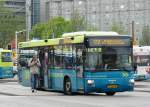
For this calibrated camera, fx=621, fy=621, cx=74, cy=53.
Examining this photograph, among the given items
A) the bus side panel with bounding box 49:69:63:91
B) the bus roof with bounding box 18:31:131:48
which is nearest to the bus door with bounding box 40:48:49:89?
the bus roof with bounding box 18:31:131:48

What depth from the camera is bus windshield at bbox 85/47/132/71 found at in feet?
80.6

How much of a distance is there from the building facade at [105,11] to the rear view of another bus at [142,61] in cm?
7464

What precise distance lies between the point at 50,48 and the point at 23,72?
4.24 m

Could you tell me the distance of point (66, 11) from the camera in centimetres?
13275

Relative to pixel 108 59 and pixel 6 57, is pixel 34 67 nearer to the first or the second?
pixel 108 59

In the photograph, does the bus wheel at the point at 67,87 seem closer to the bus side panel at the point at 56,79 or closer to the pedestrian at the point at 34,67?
the bus side panel at the point at 56,79

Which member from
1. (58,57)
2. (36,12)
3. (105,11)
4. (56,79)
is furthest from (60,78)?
(36,12)

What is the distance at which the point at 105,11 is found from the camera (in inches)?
5059

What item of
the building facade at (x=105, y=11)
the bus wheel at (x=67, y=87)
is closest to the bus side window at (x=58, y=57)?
the bus wheel at (x=67, y=87)

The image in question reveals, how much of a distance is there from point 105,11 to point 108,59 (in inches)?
4108

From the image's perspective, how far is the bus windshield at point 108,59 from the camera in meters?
24.6

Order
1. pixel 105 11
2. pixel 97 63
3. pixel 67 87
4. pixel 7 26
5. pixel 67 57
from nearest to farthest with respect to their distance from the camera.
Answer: pixel 97 63, pixel 67 57, pixel 67 87, pixel 7 26, pixel 105 11

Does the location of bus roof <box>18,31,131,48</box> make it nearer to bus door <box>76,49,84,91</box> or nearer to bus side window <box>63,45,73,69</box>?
bus side window <box>63,45,73,69</box>

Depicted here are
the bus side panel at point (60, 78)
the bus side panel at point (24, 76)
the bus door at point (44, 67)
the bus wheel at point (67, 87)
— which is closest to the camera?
the bus side panel at point (60, 78)
